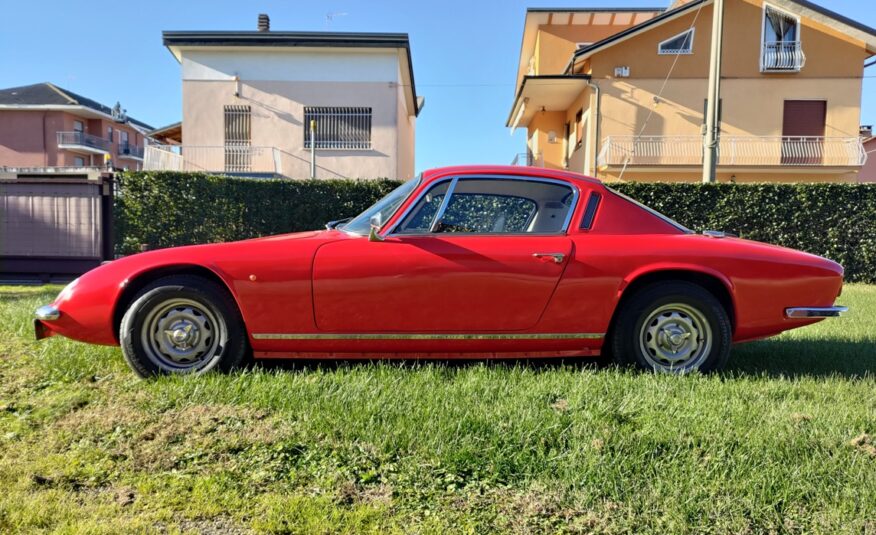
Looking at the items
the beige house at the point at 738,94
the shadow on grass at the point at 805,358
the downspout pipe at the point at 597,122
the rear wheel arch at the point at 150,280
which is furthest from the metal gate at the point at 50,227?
the downspout pipe at the point at 597,122

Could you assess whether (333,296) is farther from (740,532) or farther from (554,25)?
(554,25)

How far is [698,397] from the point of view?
316 centimetres

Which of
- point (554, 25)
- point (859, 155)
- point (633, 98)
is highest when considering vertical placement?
point (554, 25)

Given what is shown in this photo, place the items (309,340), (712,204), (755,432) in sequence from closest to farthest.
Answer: (755,432)
(309,340)
(712,204)

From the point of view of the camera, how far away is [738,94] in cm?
2061

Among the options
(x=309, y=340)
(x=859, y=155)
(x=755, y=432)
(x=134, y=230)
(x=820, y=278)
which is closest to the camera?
(x=755, y=432)

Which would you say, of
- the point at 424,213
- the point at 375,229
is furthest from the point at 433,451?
the point at 424,213

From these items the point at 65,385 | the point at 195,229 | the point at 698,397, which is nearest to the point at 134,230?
the point at 195,229

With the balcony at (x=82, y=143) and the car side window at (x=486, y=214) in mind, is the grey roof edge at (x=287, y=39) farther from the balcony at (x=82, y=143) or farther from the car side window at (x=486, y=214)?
the balcony at (x=82, y=143)

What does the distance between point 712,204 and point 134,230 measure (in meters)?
11.7

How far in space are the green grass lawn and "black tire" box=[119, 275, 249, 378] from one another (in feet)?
0.48

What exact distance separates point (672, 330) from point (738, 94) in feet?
67.7

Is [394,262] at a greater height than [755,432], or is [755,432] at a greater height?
[394,262]

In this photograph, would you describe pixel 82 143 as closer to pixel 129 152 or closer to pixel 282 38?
pixel 129 152
